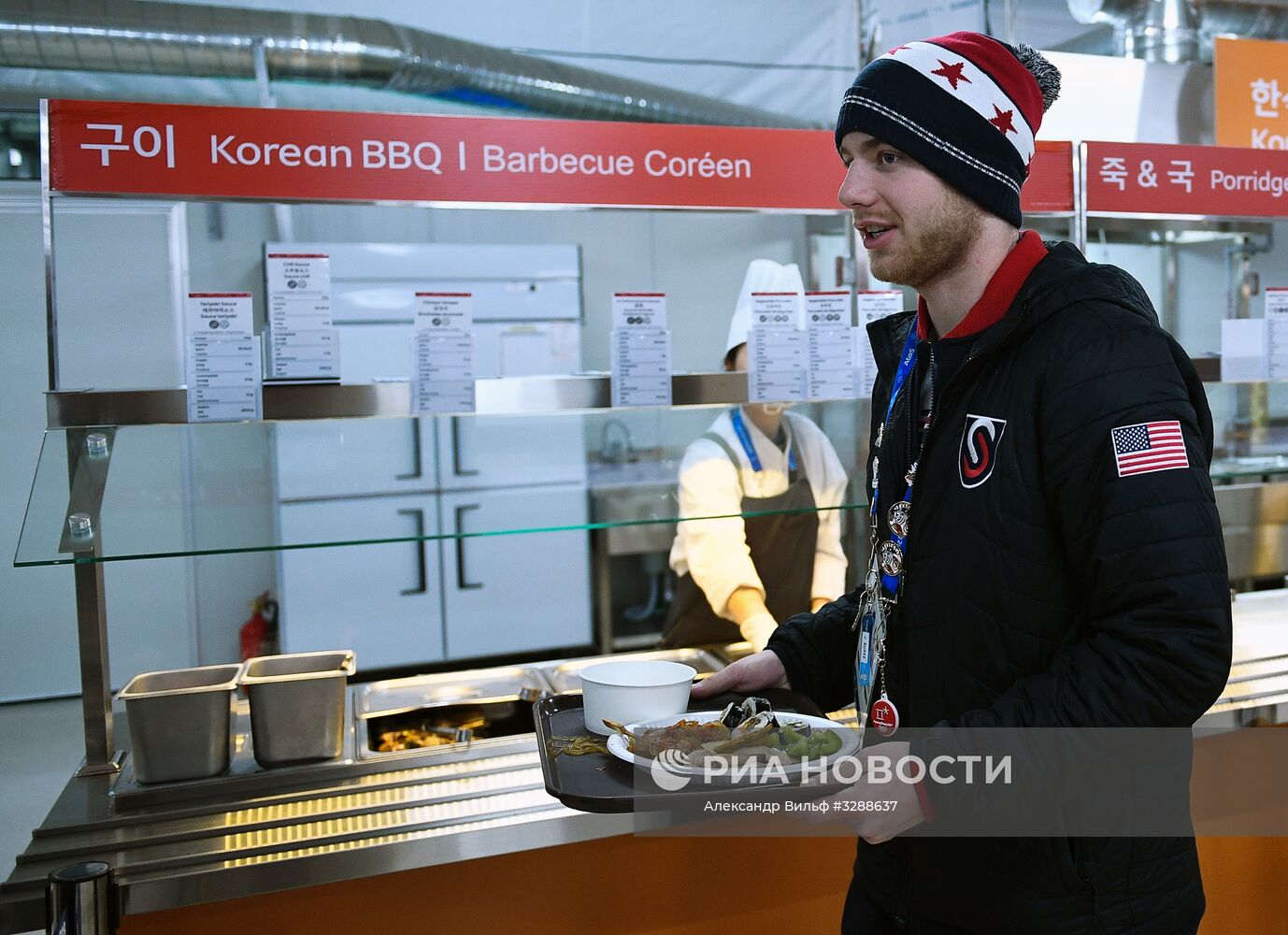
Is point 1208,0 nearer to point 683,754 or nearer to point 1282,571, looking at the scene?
point 1282,571

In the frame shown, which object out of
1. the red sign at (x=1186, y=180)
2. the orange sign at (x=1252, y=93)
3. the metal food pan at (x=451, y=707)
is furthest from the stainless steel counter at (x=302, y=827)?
the orange sign at (x=1252, y=93)

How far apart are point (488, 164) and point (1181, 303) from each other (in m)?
4.81

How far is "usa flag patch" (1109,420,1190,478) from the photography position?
3.33ft

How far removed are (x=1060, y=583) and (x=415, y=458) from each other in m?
1.24

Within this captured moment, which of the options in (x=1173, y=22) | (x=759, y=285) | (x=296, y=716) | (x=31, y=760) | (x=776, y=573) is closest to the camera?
(x=296, y=716)

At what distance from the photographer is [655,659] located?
2.26 meters

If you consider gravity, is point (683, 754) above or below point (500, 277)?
below

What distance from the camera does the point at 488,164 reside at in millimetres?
2096

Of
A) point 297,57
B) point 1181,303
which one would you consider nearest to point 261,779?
point 297,57

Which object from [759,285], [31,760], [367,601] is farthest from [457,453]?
[31,760]

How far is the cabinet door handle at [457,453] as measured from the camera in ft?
6.81

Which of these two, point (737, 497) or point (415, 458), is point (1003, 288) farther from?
point (415, 458)

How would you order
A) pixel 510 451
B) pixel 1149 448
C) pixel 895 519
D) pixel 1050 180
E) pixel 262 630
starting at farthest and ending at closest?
pixel 262 630, pixel 1050 180, pixel 510 451, pixel 895 519, pixel 1149 448

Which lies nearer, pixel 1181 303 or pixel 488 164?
pixel 488 164
